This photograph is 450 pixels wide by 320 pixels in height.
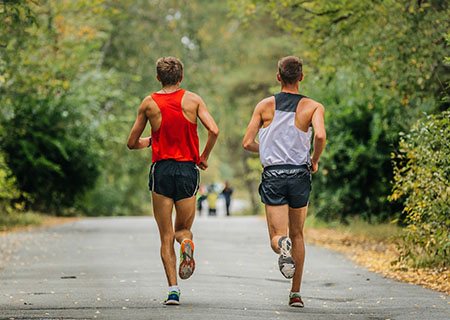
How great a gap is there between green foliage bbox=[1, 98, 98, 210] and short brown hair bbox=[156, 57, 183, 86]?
15025mm

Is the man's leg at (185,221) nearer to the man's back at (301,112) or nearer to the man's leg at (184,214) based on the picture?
the man's leg at (184,214)

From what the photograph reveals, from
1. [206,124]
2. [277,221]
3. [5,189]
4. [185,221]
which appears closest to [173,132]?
[206,124]

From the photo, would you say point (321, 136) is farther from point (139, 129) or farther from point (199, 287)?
point (199, 287)

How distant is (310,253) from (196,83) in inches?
888

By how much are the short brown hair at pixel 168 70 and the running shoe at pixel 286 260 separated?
173cm

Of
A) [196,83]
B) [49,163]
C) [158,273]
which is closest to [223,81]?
[196,83]

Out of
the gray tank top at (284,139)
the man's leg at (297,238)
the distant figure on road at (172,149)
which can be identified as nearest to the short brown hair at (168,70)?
the distant figure on road at (172,149)

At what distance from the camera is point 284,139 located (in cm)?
736

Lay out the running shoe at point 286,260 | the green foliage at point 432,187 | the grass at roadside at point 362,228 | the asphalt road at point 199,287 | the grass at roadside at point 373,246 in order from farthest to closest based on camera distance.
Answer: the grass at roadside at point 362,228 → the grass at roadside at point 373,246 → the green foliage at point 432,187 → the asphalt road at point 199,287 → the running shoe at point 286,260

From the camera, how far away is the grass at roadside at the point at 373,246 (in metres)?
10.1

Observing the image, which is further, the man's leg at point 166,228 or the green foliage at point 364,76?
the green foliage at point 364,76

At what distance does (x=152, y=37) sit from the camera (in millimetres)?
35625

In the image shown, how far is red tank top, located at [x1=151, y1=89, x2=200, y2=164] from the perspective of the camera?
745 centimetres

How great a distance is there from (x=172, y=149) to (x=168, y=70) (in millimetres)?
705
